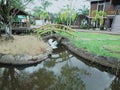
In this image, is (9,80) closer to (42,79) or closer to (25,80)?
(25,80)

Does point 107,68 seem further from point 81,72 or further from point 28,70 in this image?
point 28,70

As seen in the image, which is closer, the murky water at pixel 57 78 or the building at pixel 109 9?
the murky water at pixel 57 78

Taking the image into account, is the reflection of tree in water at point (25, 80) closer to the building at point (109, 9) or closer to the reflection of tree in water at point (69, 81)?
the reflection of tree in water at point (69, 81)

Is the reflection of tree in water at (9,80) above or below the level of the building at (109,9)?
below

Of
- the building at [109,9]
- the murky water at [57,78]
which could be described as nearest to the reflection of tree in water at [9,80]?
the murky water at [57,78]

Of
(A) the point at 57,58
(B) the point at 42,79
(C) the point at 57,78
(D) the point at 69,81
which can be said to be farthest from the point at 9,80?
(A) the point at 57,58

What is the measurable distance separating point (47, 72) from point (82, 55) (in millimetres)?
3649

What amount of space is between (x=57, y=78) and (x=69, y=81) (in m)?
0.67

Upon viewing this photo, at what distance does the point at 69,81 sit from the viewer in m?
8.69

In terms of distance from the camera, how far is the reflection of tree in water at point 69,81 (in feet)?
25.9

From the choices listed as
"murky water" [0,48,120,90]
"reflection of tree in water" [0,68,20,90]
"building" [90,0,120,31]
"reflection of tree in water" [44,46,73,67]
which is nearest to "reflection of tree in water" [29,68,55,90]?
"murky water" [0,48,120,90]

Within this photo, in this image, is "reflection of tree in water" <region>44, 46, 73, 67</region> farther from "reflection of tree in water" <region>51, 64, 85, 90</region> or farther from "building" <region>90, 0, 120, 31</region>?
"building" <region>90, 0, 120, 31</region>

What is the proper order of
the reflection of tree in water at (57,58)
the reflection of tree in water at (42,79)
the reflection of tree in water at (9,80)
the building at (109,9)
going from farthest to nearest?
the building at (109,9), the reflection of tree in water at (57,58), the reflection of tree in water at (42,79), the reflection of tree in water at (9,80)

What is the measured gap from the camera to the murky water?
793 cm
